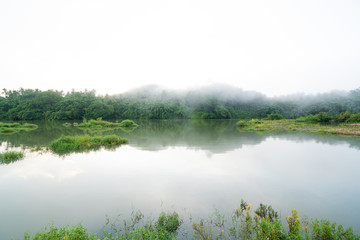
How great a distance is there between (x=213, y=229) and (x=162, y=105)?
83.4 m

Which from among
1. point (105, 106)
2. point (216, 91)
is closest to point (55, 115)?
point (105, 106)

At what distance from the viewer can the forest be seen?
67.6 metres

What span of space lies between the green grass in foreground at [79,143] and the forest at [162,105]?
6134 centimetres

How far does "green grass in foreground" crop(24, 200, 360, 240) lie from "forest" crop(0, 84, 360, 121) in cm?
7262

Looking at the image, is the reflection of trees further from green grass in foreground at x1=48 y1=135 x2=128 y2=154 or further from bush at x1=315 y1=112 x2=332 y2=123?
bush at x1=315 y1=112 x2=332 y2=123

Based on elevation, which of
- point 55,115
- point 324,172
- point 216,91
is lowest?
point 324,172

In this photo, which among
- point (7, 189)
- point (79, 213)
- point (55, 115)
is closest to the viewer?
point (79, 213)

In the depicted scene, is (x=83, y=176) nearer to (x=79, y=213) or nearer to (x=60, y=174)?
(x=60, y=174)

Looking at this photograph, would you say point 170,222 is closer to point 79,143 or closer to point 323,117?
point 79,143

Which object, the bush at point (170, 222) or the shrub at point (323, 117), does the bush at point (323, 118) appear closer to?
the shrub at point (323, 117)

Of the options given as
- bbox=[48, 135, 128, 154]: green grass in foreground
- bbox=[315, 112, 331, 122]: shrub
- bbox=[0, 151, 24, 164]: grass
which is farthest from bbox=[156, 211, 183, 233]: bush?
bbox=[315, 112, 331, 122]: shrub

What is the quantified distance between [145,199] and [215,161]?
5.01 meters

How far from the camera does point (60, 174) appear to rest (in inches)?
309

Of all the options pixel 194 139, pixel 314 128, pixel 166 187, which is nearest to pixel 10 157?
pixel 166 187
